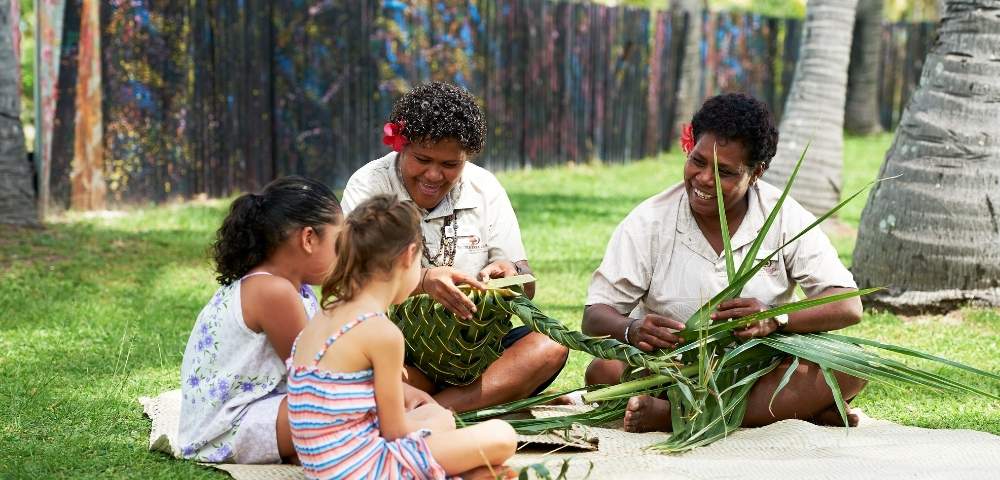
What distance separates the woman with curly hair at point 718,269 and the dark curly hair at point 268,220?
1188 mm

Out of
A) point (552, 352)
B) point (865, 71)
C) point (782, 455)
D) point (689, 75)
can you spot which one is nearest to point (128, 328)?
point (552, 352)

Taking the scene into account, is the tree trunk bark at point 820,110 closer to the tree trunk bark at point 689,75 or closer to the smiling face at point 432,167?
the tree trunk bark at point 689,75

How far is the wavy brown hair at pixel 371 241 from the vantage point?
352 cm

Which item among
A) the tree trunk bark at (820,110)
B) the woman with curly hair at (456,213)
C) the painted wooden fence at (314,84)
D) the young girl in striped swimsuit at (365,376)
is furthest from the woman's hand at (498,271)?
the tree trunk bark at (820,110)

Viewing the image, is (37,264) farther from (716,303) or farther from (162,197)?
(716,303)

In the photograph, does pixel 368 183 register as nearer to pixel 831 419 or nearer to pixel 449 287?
pixel 449 287

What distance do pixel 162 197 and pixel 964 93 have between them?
6099 millimetres

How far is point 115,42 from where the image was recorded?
9359mm

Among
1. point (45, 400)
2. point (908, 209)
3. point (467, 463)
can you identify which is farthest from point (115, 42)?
point (467, 463)

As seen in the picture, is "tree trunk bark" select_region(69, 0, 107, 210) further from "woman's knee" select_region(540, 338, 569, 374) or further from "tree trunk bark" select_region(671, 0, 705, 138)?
"tree trunk bark" select_region(671, 0, 705, 138)

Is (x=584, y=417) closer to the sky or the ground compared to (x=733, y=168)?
closer to the ground

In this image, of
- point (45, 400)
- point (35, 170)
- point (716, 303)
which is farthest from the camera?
point (35, 170)

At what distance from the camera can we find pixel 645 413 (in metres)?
4.55

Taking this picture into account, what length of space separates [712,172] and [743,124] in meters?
0.21
